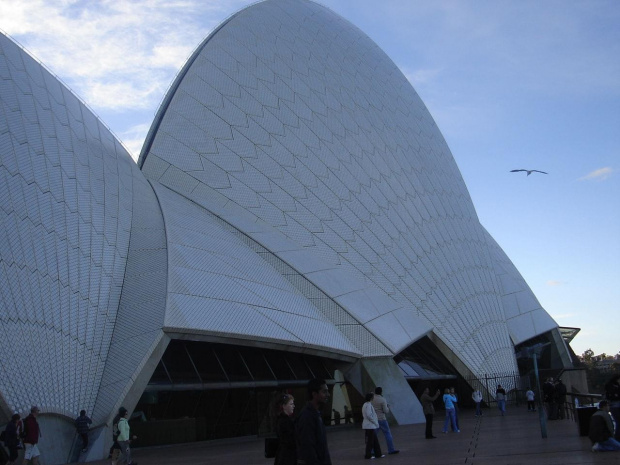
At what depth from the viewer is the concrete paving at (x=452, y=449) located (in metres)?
9.51

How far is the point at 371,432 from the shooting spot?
11.3m

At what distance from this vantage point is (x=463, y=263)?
27.1 metres

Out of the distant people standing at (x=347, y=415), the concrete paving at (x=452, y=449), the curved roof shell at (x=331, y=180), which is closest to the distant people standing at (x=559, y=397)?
the concrete paving at (x=452, y=449)

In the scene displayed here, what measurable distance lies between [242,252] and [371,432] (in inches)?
390

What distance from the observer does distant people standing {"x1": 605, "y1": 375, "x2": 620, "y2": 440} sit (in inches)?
426

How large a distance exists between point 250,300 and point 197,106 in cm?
953

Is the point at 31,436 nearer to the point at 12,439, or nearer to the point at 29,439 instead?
the point at 29,439

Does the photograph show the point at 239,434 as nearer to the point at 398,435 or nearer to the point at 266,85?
the point at 398,435

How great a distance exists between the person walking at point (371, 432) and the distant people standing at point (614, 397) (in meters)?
3.57

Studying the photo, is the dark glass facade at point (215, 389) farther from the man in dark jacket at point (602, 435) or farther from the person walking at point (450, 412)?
the man in dark jacket at point (602, 435)

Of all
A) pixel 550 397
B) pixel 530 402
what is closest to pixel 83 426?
pixel 550 397

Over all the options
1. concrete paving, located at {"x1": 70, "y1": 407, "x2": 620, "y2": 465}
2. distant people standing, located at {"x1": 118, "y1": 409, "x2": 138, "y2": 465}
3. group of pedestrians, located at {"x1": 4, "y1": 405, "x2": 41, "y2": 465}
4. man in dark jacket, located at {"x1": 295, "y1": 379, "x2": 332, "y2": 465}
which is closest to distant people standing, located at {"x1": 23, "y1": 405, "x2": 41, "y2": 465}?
group of pedestrians, located at {"x1": 4, "y1": 405, "x2": 41, "y2": 465}

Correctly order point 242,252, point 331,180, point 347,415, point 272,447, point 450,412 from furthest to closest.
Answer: point 331,180, point 242,252, point 347,415, point 450,412, point 272,447

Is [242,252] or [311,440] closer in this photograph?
[311,440]
